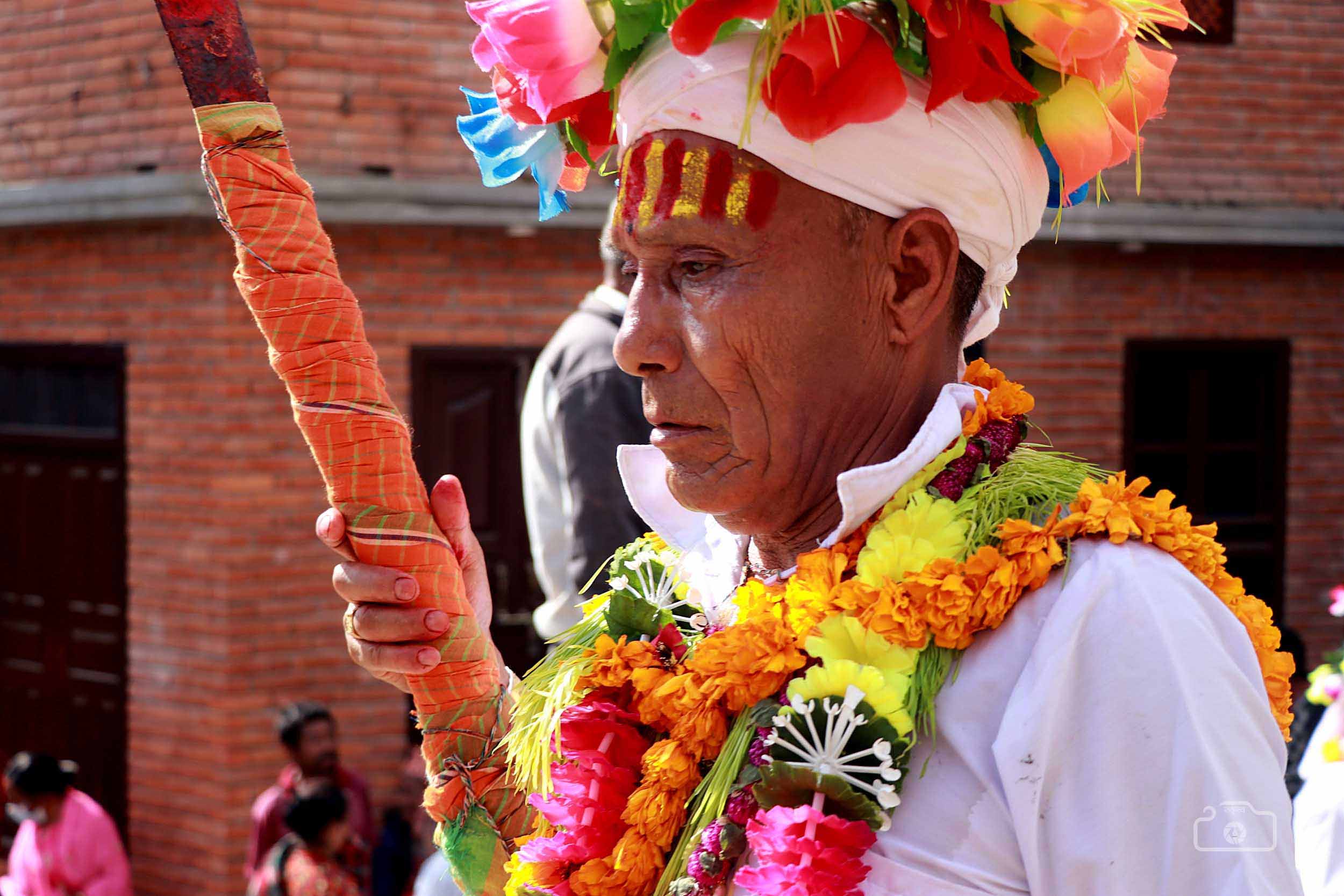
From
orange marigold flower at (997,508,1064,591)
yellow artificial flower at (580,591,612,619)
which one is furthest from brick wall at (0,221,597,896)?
orange marigold flower at (997,508,1064,591)

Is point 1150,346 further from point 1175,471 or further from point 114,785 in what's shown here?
point 114,785

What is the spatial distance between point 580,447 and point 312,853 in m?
2.81

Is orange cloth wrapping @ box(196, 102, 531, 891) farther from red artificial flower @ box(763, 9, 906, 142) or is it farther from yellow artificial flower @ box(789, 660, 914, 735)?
red artificial flower @ box(763, 9, 906, 142)

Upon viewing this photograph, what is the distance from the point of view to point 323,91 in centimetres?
787

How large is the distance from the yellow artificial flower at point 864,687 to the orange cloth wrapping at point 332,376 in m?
0.57

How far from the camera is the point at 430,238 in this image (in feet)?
26.9

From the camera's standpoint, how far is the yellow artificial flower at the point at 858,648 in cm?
174

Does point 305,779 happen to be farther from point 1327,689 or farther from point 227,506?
point 1327,689

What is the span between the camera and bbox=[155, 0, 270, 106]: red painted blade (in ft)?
6.37

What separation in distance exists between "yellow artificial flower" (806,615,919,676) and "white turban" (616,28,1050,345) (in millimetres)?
504

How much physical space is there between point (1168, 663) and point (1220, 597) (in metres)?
0.24

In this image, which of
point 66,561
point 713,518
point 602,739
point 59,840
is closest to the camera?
point 602,739

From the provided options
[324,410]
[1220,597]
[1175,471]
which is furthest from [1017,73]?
[1175,471]

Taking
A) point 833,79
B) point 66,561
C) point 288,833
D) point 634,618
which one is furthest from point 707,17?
point 66,561
